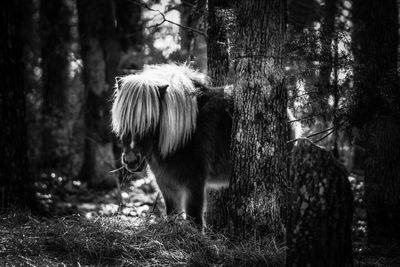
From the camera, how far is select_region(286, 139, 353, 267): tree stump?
10.6 feet

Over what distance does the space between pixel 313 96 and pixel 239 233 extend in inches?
84.2

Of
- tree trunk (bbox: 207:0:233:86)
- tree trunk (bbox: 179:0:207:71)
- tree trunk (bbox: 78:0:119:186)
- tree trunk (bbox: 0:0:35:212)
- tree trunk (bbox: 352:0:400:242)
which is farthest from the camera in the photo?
tree trunk (bbox: 78:0:119:186)

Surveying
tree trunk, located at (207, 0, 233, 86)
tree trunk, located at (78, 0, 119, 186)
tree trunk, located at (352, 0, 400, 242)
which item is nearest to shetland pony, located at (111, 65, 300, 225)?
tree trunk, located at (207, 0, 233, 86)

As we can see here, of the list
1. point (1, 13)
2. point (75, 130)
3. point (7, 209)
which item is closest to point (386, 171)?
point (7, 209)

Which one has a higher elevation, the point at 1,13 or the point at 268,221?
the point at 1,13

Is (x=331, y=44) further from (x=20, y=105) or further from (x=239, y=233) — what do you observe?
(x=20, y=105)

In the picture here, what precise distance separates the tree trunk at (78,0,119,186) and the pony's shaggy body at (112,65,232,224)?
6901 mm

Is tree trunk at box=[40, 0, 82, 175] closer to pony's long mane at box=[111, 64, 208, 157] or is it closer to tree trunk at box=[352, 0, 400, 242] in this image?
pony's long mane at box=[111, 64, 208, 157]

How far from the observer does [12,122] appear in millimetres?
5918

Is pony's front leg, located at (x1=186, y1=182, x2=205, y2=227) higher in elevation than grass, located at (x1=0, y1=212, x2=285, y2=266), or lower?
higher

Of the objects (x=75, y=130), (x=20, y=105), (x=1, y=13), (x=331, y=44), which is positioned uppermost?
(x=1, y=13)

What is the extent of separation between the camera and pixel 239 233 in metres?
4.48

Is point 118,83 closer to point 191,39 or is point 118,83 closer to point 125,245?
point 125,245

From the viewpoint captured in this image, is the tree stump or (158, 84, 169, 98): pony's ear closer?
the tree stump
